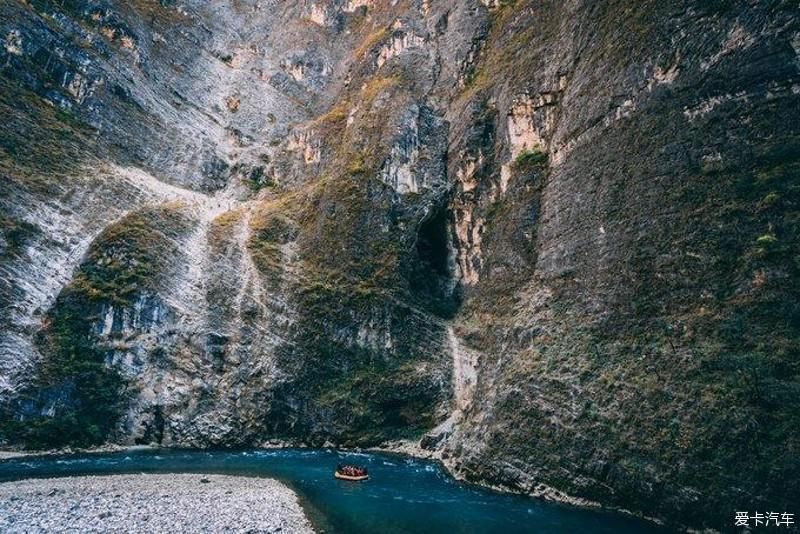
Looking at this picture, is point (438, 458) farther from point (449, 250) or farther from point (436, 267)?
point (449, 250)

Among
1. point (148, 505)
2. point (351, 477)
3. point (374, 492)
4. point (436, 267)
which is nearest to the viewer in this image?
point (148, 505)

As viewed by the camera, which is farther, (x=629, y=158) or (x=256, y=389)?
(x=256, y=389)

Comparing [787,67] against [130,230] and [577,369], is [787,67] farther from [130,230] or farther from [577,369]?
[130,230]

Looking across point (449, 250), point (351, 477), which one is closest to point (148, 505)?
point (351, 477)

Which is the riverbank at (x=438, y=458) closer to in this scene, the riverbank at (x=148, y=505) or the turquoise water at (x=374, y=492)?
the turquoise water at (x=374, y=492)

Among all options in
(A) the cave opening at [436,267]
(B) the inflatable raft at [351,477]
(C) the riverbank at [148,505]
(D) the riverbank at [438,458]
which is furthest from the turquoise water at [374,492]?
(A) the cave opening at [436,267]

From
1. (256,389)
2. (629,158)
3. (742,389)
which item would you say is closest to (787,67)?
(629,158)

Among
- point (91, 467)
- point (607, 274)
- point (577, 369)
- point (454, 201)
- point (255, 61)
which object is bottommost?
point (91, 467)
